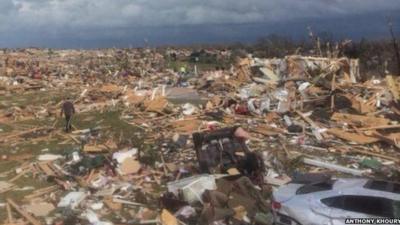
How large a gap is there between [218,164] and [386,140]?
6.98 meters

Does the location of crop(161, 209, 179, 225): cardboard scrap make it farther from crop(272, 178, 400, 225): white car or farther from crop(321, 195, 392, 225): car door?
crop(321, 195, 392, 225): car door

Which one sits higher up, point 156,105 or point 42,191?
point 156,105

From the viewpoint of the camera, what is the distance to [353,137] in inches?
721

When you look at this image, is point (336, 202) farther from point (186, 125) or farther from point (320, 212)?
point (186, 125)

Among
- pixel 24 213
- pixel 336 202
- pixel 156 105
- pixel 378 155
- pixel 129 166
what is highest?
pixel 336 202

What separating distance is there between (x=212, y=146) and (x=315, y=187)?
15.3ft

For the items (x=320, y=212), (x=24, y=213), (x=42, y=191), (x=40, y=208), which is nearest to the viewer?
(x=320, y=212)

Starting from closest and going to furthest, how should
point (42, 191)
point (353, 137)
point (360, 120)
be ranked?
point (42, 191), point (353, 137), point (360, 120)

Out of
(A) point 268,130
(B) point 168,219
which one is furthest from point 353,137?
(B) point 168,219

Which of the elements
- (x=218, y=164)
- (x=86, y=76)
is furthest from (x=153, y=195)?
(x=86, y=76)

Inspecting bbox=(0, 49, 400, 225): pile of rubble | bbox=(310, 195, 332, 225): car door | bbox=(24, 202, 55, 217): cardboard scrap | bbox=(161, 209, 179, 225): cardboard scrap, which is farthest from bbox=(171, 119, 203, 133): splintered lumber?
bbox=(310, 195, 332, 225): car door

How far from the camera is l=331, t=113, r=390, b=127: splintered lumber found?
64.1 feet

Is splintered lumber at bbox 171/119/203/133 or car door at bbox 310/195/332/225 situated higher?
car door at bbox 310/195/332/225

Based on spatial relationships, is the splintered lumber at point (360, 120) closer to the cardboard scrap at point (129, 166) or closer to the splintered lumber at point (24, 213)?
the cardboard scrap at point (129, 166)
